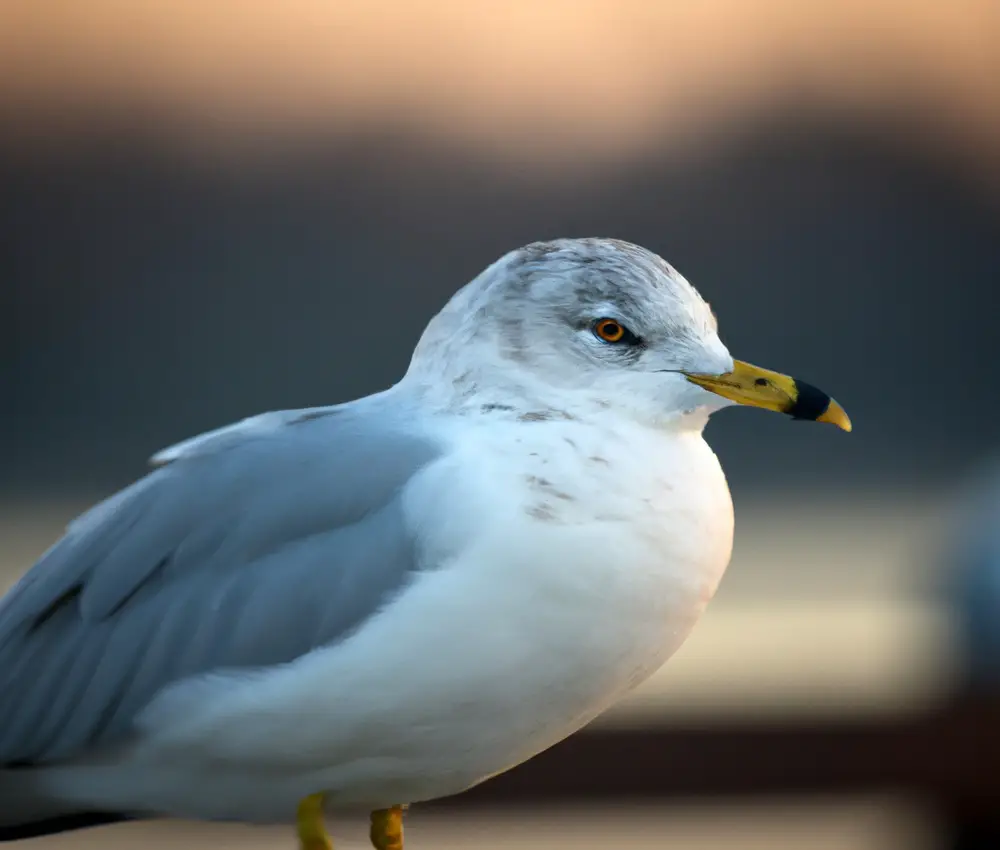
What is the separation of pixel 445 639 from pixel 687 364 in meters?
0.37

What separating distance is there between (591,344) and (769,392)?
18 centimetres

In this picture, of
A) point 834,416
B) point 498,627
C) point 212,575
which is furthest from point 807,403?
point 212,575

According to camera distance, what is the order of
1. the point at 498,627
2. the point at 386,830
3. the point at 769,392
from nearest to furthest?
the point at 498,627 < the point at 769,392 < the point at 386,830

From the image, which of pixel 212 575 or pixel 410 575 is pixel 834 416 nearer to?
pixel 410 575

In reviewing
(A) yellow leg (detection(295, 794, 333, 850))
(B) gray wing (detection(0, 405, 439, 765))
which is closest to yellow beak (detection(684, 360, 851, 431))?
(B) gray wing (detection(0, 405, 439, 765))

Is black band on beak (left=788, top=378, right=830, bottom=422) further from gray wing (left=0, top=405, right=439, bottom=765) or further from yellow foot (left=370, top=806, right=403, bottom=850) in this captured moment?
yellow foot (left=370, top=806, right=403, bottom=850)

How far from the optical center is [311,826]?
1468 millimetres

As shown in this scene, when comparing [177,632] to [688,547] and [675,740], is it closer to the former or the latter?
[688,547]

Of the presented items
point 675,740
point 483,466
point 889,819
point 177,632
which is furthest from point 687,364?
point 889,819

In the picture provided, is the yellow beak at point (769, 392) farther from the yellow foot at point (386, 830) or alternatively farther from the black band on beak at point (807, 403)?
the yellow foot at point (386, 830)

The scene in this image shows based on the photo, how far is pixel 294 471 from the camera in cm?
151

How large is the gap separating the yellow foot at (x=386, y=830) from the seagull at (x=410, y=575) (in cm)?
12

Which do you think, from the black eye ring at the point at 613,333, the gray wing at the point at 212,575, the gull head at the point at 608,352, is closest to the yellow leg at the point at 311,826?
the gray wing at the point at 212,575

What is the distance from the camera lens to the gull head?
1.46m
